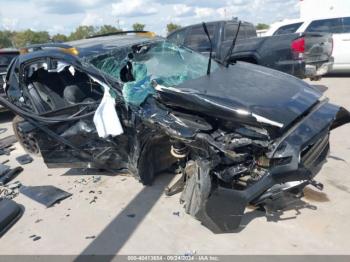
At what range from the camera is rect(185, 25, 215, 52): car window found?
27.8 ft

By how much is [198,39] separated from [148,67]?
4736mm

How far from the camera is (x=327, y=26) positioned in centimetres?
1011

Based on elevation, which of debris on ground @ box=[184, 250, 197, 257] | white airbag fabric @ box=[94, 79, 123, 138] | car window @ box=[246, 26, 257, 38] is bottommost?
debris on ground @ box=[184, 250, 197, 257]

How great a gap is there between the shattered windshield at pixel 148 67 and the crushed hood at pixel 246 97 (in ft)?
0.79

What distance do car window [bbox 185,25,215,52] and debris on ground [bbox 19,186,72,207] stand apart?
5.15m

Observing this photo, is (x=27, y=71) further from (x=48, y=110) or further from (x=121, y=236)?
(x=121, y=236)

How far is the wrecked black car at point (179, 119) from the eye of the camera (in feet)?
10.1

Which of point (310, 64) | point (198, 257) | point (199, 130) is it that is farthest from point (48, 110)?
point (310, 64)

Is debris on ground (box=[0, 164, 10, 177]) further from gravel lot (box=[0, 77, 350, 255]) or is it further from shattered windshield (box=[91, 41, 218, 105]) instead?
shattered windshield (box=[91, 41, 218, 105])

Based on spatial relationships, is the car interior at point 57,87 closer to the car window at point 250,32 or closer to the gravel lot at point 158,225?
the gravel lot at point 158,225

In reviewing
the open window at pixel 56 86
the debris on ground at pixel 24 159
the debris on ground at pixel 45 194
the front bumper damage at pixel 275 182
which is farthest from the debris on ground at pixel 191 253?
the debris on ground at pixel 24 159

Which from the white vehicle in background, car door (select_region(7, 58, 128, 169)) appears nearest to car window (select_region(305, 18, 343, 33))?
the white vehicle in background

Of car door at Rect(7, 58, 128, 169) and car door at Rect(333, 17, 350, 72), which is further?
car door at Rect(333, 17, 350, 72)

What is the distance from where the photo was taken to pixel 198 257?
9.80 feet
